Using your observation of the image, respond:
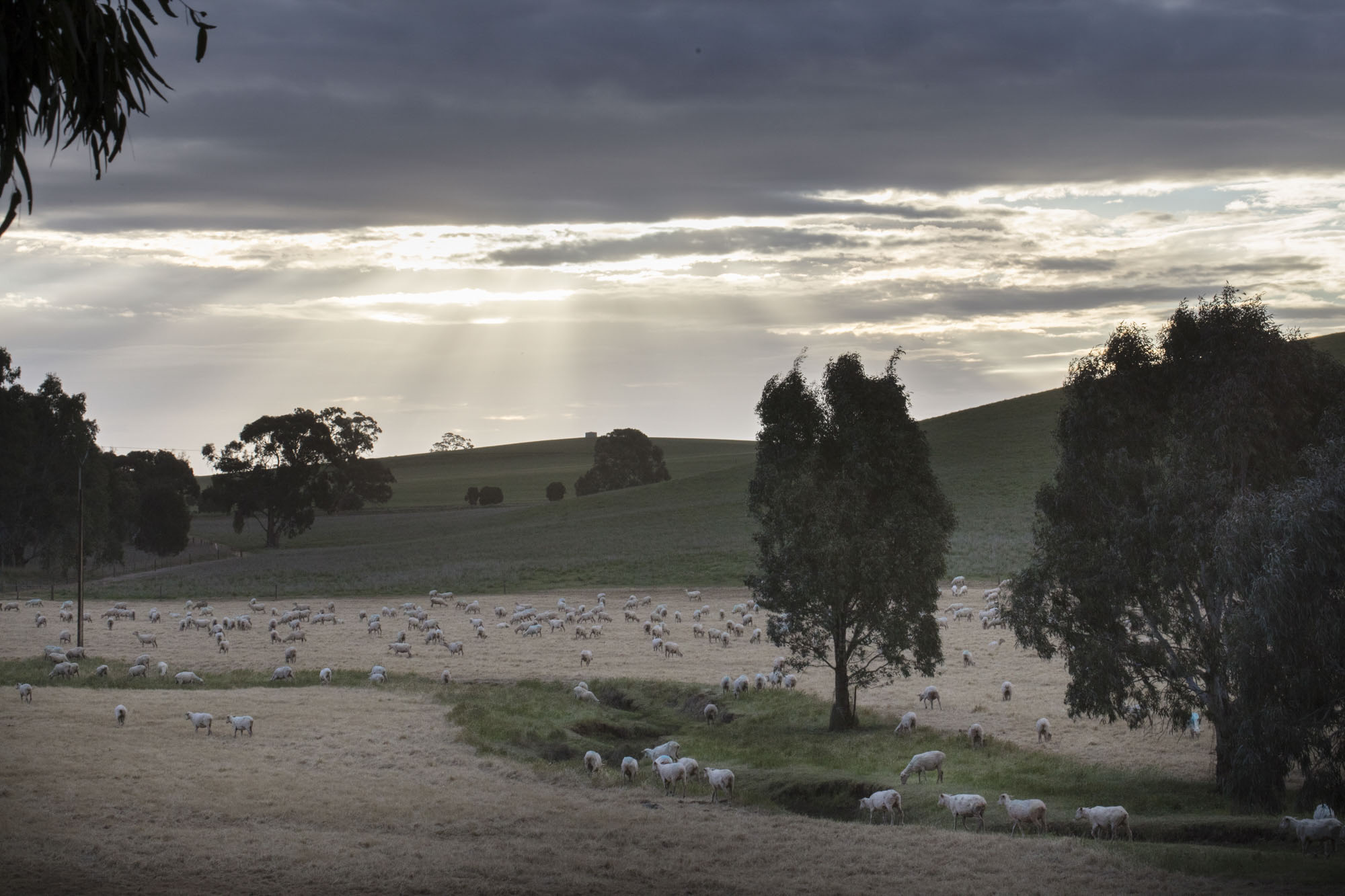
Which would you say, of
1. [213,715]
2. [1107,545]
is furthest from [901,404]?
[213,715]

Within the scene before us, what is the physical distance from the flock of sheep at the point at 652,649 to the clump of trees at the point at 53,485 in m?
33.1

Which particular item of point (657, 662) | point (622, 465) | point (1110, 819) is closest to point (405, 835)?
point (1110, 819)

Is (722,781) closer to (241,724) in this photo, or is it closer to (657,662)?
(241,724)

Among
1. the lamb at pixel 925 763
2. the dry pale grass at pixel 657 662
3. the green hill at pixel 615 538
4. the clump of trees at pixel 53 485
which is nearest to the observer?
the lamb at pixel 925 763

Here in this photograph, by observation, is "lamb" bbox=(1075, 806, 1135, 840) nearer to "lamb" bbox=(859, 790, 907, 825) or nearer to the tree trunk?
"lamb" bbox=(859, 790, 907, 825)

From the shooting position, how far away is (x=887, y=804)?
22.3 metres

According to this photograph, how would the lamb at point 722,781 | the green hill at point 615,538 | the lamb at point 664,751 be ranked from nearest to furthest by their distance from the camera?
the lamb at point 722,781 < the lamb at point 664,751 < the green hill at point 615,538

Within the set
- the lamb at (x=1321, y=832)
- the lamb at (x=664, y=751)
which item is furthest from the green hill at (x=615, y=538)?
the lamb at (x=1321, y=832)

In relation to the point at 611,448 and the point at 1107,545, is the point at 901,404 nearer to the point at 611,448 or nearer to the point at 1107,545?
the point at 1107,545

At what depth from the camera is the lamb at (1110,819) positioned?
20.4 metres

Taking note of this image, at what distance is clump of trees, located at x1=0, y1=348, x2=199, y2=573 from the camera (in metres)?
101

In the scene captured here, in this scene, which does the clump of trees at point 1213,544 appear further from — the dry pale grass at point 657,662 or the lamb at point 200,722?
the lamb at point 200,722

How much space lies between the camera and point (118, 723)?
97.5 feet

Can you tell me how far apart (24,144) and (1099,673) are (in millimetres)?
23708
